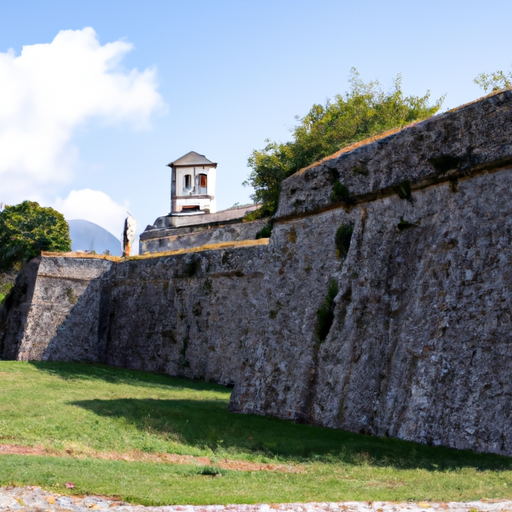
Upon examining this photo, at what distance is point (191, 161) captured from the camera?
56906 mm

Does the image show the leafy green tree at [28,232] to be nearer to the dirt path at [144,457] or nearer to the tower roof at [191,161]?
the tower roof at [191,161]

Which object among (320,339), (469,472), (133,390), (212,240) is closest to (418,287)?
(320,339)

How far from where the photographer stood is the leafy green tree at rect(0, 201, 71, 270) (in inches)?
1614

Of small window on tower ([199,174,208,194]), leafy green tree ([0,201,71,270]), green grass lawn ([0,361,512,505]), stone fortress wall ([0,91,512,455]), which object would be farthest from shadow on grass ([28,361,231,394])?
small window on tower ([199,174,208,194])

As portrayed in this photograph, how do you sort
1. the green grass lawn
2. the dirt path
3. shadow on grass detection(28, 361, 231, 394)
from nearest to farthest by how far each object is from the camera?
the green grass lawn < the dirt path < shadow on grass detection(28, 361, 231, 394)

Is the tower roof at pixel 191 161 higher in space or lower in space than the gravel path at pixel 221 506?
higher

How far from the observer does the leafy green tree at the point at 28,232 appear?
41000 mm

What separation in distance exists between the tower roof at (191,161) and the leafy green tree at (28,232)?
1395 centimetres

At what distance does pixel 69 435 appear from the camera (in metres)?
10.1

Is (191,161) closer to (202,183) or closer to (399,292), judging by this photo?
(202,183)

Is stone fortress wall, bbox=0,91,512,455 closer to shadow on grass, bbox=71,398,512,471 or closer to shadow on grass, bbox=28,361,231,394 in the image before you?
shadow on grass, bbox=71,398,512,471

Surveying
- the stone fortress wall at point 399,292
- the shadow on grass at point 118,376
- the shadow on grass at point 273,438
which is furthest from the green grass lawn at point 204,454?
the shadow on grass at point 118,376

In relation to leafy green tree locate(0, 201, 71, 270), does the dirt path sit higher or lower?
lower

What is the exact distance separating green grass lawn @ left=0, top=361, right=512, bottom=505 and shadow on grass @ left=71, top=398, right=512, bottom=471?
0.05 feet
